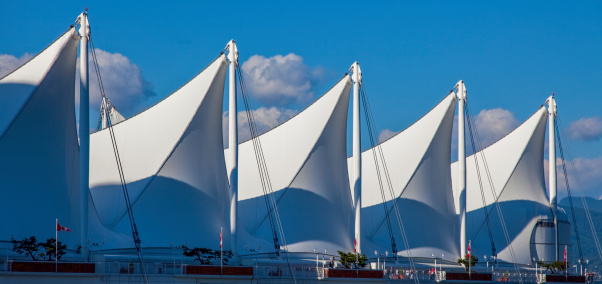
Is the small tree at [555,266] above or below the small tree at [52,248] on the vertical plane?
below

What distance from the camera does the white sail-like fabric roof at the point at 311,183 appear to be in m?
50.0

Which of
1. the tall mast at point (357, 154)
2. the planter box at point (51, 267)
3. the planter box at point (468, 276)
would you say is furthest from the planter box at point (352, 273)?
the planter box at point (51, 267)

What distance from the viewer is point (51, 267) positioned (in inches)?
1321

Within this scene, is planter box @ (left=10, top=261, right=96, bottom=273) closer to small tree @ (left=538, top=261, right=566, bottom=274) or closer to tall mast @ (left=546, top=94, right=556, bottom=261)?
small tree @ (left=538, top=261, right=566, bottom=274)

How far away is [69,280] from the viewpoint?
1350 inches

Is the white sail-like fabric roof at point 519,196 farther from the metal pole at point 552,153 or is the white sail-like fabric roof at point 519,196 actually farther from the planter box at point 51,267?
the planter box at point 51,267

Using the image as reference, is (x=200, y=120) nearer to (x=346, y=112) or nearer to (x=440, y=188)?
(x=346, y=112)

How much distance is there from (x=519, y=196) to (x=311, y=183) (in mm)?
19147

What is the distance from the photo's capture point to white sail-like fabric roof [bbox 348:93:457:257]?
56469mm

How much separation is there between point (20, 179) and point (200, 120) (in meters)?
10.8

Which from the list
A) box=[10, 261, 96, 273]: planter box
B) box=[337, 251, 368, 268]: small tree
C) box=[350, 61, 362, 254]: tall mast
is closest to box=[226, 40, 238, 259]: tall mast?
box=[337, 251, 368, 268]: small tree

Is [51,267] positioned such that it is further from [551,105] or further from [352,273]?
[551,105]

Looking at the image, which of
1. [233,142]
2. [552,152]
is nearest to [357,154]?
[233,142]

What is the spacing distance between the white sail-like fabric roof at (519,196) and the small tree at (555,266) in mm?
3091
